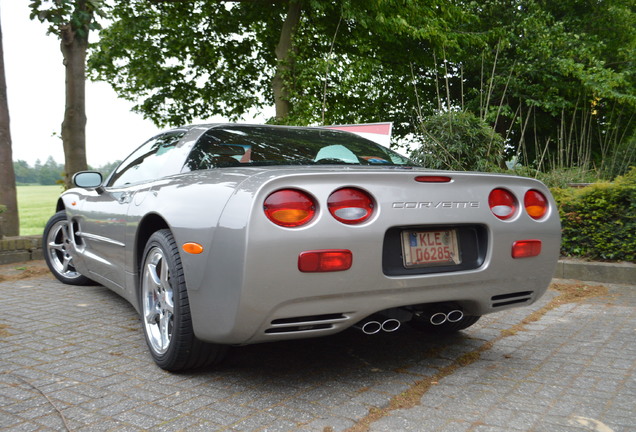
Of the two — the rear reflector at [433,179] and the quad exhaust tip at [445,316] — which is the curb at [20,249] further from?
the rear reflector at [433,179]

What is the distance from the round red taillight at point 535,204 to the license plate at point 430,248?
0.53m

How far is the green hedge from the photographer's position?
5898 millimetres

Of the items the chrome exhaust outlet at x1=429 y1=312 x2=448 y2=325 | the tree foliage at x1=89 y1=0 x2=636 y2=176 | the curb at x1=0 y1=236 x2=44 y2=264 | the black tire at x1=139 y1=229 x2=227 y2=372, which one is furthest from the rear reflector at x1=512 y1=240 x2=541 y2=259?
the tree foliage at x1=89 y1=0 x2=636 y2=176

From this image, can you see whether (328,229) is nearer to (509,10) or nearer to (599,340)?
(599,340)

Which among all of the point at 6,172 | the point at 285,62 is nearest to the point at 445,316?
the point at 6,172

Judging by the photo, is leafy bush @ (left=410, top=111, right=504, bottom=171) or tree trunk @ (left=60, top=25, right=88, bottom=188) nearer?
leafy bush @ (left=410, top=111, right=504, bottom=171)

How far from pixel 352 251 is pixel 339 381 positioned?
2.57ft

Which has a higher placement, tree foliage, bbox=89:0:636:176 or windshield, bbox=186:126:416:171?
tree foliage, bbox=89:0:636:176

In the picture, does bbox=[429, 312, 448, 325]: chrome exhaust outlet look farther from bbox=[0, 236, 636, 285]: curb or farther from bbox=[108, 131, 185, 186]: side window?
bbox=[0, 236, 636, 285]: curb

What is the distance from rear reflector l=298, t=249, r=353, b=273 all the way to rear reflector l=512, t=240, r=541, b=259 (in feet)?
3.21

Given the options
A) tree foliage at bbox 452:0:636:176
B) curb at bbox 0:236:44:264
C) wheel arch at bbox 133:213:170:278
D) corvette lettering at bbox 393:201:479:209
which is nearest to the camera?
corvette lettering at bbox 393:201:479:209

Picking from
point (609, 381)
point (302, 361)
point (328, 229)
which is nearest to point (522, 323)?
point (609, 381)

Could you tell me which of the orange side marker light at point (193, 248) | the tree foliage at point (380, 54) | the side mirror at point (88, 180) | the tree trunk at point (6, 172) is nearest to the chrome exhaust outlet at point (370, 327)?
the orange side marker light at point (193, 248)

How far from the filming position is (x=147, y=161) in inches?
163
